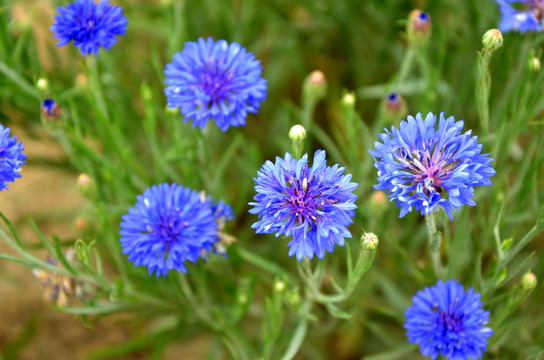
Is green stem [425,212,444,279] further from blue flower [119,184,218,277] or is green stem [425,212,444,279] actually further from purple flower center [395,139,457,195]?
blue flower [119,184,218,277]

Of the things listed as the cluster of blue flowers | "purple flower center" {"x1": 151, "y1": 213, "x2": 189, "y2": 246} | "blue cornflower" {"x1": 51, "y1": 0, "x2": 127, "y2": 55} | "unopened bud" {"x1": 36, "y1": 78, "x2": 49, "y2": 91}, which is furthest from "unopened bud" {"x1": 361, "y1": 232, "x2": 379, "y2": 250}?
"unopened bud" {"x1": 36, "y1": 78, "x2": 49, "y2": 91}

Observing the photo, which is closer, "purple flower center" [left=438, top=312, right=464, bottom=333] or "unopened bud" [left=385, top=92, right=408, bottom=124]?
"purple flower center" [left=438, top=312, right=464, bottom=333]

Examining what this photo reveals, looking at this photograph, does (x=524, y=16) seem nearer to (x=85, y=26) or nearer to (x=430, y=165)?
(x=430, y=165)

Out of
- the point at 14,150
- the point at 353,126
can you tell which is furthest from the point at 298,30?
the point at 14,150

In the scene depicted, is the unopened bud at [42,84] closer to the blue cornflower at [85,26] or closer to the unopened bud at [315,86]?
the blue cornflower at [85,26]

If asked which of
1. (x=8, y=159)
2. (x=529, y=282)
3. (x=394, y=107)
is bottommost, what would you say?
(x=8, y=159)

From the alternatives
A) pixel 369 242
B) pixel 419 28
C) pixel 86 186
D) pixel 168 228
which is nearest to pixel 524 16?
pixel 419 28

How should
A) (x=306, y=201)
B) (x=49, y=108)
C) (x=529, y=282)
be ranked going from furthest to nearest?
(x=49, y=108) < (x=529, y=282) < (x=306, y=201)

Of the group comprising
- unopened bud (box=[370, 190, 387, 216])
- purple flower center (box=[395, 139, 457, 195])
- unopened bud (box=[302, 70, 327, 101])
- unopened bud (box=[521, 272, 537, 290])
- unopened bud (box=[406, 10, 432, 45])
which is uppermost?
unopened bud (box=[406, 10, 432, 45])
